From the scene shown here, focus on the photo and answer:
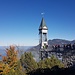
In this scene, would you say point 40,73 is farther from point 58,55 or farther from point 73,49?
point 58,55

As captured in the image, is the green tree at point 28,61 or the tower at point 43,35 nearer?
the green tree at point 28,61

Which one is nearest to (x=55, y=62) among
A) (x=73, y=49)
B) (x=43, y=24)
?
(x=73, y=49)

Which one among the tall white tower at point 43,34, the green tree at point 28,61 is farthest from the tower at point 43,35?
the green tree at point 28,61

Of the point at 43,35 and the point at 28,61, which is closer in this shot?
the point at 28,61

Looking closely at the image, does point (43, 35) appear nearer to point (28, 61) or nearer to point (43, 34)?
point (43, 34)

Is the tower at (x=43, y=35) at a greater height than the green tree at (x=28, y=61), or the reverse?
the tower at (x=43, y=35)

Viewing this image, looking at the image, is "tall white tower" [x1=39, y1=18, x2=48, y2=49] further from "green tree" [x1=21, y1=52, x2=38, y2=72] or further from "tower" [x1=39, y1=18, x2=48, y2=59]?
"green tree" [x1=21, y1=52, x2=38, y2=72]

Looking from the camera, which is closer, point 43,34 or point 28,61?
point 28,61

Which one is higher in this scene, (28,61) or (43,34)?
(43,34)

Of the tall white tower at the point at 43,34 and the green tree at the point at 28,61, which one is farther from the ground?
the tall white tower at the point at 43,34

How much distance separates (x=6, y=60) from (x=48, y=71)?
50.0ft

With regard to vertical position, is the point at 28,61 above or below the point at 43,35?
below

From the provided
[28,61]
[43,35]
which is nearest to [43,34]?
[43,35]

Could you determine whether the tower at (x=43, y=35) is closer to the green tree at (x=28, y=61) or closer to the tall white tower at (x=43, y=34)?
the tall white tower at (x=43, y=34)
